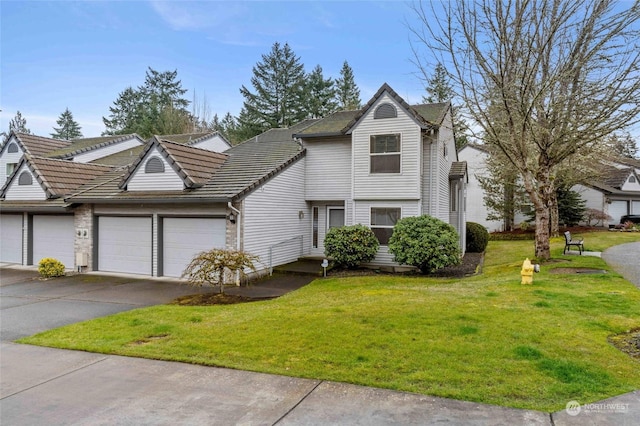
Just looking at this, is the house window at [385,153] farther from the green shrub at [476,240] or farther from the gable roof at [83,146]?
the gable roof at [83,146]

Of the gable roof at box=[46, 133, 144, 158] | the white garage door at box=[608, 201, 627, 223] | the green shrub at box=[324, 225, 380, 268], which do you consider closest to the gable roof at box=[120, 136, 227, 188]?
the green shrub at box=[324, 225, 380, 268]

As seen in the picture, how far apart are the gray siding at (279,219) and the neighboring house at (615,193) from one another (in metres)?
23.0

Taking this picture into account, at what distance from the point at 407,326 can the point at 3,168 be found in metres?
27.0

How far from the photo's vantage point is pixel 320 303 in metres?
8.83

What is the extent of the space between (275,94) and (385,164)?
2796cm

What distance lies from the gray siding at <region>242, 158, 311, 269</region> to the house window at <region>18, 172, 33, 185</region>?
1026 cm

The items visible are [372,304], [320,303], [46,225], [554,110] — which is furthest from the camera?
[46,225]

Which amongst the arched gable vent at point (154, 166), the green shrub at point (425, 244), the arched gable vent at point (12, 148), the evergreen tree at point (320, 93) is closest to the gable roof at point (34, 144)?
the arched gable vent at point (12, 148)

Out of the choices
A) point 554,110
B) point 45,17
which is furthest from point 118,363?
point 45,17

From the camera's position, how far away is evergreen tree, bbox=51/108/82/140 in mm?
60156

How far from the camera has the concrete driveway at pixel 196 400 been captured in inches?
152

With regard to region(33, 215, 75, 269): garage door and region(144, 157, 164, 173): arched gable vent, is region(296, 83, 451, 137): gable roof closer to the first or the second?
region(144, 157, 164, 173): arched gable vent

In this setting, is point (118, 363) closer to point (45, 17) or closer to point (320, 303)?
point (320, 303)
